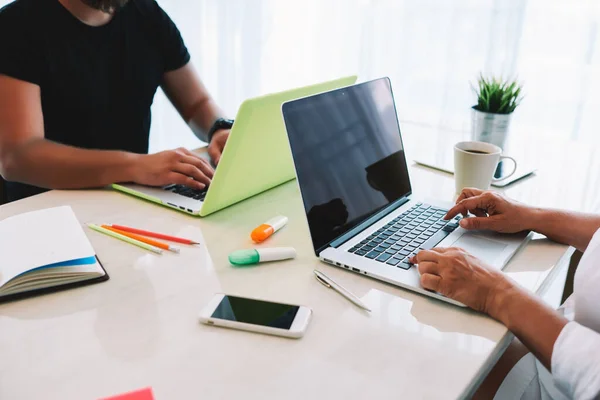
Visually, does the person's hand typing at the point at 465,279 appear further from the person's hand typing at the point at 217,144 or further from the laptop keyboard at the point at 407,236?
the person's hand typing at the point at 217,144

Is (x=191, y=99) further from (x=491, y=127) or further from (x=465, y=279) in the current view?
(x=465, y=279)

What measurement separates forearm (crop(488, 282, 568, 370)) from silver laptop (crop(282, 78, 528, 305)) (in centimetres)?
7

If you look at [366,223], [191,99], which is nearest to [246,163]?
[366,223]

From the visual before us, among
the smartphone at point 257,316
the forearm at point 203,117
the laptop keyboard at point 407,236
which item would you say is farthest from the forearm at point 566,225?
the forearm at point 203,117

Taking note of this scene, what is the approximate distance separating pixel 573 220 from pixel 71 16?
4.29 feet

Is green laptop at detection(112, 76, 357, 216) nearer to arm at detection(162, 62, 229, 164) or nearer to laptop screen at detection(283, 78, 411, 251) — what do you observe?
laptop screen at detection(283, 78, 411, 251)

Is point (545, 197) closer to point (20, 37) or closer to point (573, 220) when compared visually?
point (573, 220)

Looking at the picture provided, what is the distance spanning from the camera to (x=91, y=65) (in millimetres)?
1477

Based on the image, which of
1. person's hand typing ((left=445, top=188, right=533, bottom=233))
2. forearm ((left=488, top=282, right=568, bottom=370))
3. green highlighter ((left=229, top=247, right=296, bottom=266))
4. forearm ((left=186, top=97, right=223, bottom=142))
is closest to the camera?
forearm ((left=488, top=282, right=568, bottom=370))

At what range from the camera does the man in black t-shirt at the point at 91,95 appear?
114 centimetres

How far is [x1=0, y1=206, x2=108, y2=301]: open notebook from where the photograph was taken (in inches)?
29.5

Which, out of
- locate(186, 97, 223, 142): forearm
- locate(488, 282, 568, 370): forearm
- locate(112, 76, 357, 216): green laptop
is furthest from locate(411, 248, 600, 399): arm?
locate(186, 97, 223, 142): forearm

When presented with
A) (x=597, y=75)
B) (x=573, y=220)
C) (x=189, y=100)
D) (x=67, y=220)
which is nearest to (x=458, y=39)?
(x=597, y=75)

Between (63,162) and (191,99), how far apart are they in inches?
25.3
